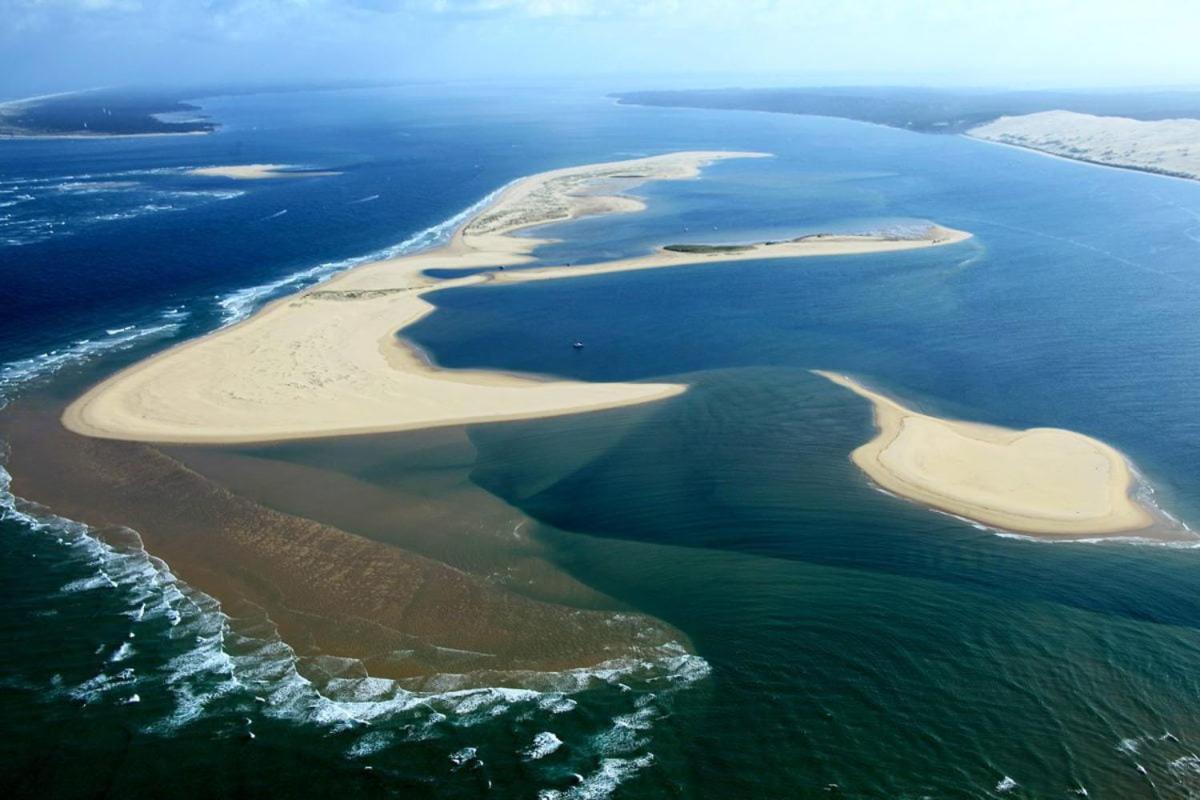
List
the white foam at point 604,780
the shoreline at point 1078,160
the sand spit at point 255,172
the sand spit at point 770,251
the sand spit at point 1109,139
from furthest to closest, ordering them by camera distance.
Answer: the sand spit at point 1109,139 < the sand spit at point 255,172 < the shoreline at point 1078,160 < the sand spit at point 770,251 < the white foam at point 604,780

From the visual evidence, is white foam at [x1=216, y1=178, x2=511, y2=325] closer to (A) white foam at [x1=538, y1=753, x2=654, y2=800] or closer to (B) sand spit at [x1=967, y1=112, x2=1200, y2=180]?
(A) white foam at [x1=538, y1=753, x2=654, y2=800]

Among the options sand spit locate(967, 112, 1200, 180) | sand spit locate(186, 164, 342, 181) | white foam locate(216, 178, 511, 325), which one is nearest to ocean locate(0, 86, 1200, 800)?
white foam locate(216, 178, 511, 325)

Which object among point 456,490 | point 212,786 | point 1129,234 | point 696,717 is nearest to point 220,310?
point 456,490

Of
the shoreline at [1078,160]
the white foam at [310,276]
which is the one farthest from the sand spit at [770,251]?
the shoreline at [1078,160]

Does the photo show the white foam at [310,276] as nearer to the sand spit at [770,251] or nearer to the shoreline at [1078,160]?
the sand spit at [770,251]

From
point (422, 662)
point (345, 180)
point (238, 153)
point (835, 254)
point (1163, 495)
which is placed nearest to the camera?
point (422, 662)

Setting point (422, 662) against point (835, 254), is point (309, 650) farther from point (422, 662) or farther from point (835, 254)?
point (835, 254)
